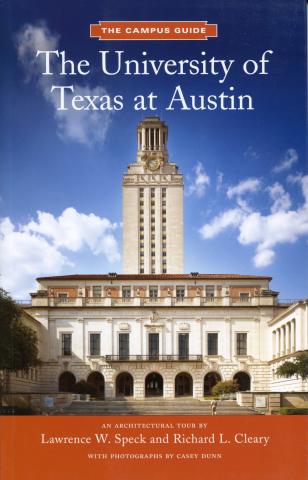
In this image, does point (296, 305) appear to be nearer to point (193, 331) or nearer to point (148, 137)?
point (193, 331)

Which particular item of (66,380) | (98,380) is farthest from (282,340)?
(66,380)

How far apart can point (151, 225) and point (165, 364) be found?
14487 millimetres

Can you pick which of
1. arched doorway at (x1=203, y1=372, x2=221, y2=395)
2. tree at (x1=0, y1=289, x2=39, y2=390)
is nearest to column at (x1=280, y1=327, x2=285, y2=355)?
arched doorway at (x1=203, y1=372, x2=221, y2=395)

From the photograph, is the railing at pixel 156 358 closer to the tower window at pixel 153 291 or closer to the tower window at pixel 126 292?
the tower window at pixel 126 292

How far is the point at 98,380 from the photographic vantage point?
51.6 metres

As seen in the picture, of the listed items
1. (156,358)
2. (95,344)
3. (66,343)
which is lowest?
(156,358)

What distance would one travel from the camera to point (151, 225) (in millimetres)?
62219

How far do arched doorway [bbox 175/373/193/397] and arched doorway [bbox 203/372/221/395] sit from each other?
1160 millimetres

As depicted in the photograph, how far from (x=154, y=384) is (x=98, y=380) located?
14.3 ft

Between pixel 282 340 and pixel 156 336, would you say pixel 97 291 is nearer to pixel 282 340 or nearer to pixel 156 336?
pixel 156 336

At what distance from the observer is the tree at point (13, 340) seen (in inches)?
1031

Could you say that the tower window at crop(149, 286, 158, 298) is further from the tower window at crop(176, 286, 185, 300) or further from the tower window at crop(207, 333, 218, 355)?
the tower window at crop(207, 333, 218, 355)

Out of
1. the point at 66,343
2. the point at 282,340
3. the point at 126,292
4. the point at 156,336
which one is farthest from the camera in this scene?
the point at 126,292

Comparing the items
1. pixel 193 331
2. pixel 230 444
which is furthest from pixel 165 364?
pixel 230 444
